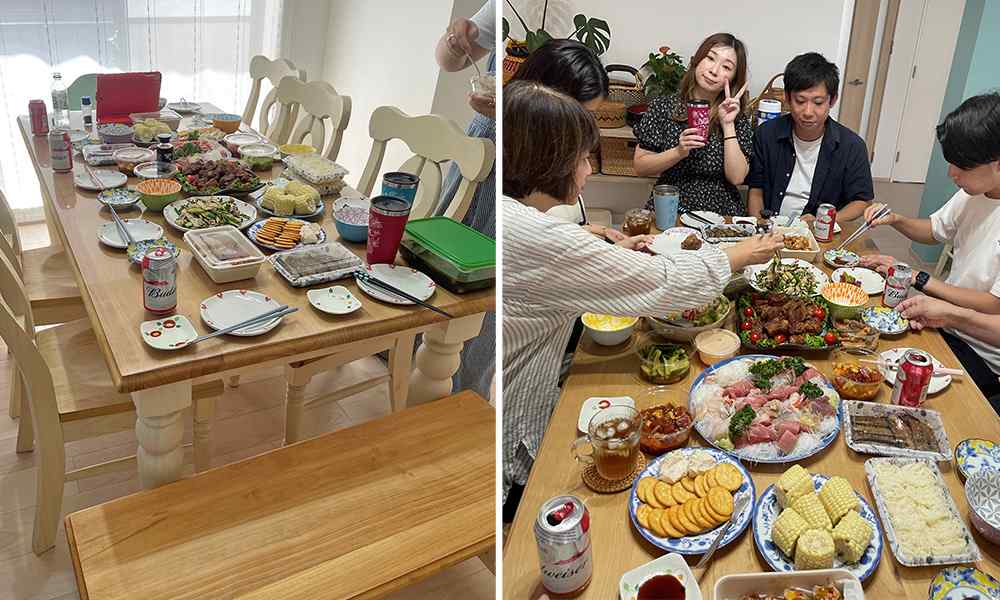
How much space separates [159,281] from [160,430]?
0.24m

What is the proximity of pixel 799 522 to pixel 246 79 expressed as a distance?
248 centimetres

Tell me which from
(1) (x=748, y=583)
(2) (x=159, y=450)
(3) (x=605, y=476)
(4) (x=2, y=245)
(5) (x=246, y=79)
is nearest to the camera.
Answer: (1) (x=748, y=583)

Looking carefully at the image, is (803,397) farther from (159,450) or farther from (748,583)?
(159,450)

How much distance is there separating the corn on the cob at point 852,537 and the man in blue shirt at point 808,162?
4.39 ft

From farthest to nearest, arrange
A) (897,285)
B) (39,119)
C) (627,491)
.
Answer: (39,119) → (897,285) → (627,491)

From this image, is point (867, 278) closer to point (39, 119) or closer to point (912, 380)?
point (912, 380)

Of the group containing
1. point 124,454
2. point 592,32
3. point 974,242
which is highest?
point 592,32

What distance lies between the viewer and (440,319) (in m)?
1.32

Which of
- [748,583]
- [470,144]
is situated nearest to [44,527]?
[470,144]

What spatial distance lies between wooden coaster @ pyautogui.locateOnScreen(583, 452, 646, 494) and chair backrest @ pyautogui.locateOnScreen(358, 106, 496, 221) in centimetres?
94

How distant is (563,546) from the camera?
0.75 meters

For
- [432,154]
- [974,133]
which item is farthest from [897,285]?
[432,154]

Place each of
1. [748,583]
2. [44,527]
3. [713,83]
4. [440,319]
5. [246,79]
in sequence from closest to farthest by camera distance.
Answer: [748,583]
[440,319]
[44,527]
[713,83]
[246,79]

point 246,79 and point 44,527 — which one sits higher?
point 246,79
